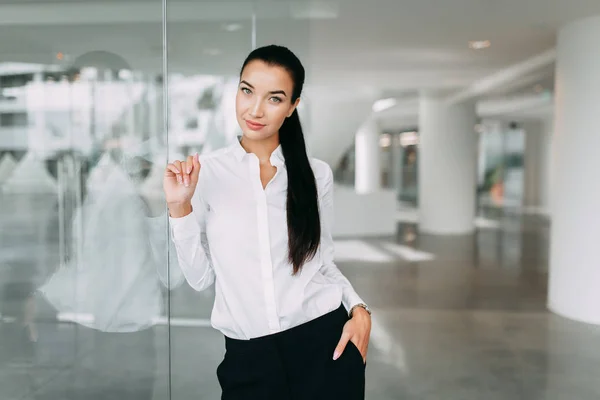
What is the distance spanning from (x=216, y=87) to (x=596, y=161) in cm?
333

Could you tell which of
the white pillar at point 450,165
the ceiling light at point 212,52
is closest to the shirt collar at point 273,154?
the ceiling light at point 212,52

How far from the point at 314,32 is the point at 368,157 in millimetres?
13493

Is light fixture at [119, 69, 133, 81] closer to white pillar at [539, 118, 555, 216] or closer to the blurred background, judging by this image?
the blurred background

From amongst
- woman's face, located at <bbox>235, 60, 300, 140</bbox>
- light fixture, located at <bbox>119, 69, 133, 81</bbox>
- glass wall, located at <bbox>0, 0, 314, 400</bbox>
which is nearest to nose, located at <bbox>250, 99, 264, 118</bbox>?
woman's face, located at <bbox>235, 60, 300, 140</bbox>

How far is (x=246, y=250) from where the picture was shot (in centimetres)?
132

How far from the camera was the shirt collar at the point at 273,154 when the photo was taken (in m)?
1.36

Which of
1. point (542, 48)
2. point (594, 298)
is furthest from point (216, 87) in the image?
point (542, 48)

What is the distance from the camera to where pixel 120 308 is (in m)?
3.10

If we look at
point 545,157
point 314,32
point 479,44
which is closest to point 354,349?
point 314,32

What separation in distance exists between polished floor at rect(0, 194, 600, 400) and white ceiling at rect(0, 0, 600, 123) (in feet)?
2.97

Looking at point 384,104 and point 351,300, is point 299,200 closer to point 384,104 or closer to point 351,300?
point 351,300

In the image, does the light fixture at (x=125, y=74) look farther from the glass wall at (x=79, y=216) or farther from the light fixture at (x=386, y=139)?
the light fixture at (x=386, y=139)

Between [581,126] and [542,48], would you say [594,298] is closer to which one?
[581,126]

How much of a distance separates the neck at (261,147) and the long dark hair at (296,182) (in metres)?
0.03
